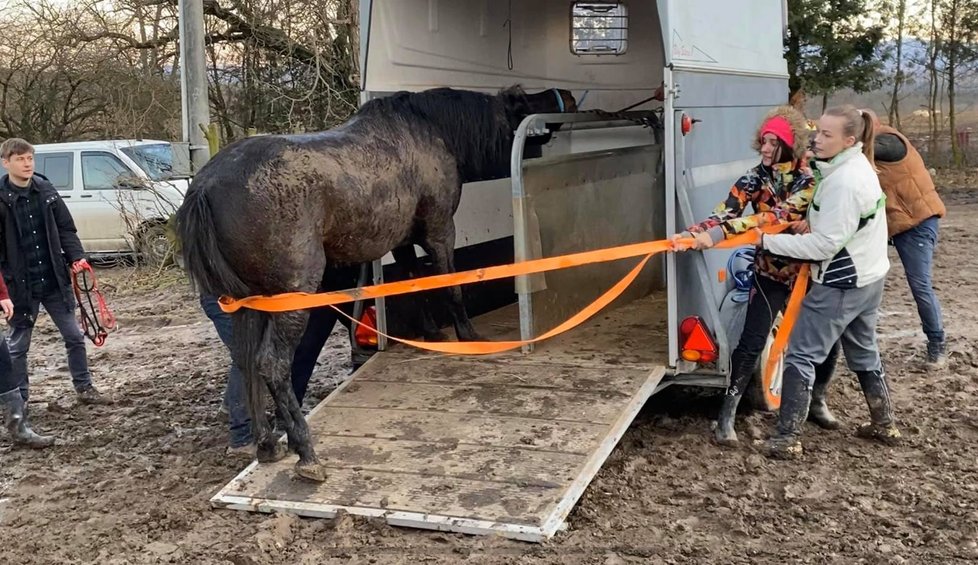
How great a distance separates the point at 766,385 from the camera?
473 cm

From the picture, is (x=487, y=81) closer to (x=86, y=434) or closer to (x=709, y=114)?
(x=709, y=114)

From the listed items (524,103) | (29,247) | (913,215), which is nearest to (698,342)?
(524,103)

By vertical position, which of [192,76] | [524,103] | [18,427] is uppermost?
[192,76]

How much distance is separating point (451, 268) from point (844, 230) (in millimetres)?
1931

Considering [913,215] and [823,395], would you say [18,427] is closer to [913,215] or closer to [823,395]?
[823,395]

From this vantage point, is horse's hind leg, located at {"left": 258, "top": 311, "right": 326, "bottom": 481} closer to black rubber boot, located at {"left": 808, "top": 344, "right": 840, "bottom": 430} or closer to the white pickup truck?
black rubber boot, located at {"left": 808, "top": 344, "right": 840, "bottom": 430}

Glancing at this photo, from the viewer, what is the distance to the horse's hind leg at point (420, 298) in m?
5.00

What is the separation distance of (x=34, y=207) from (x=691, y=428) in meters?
3.94

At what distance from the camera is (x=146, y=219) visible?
421 inches

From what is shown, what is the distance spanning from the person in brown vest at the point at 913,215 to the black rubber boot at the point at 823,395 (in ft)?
4.55

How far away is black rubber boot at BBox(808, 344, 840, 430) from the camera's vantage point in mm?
4617

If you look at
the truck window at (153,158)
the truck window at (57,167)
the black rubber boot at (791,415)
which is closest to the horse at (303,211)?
the black rubber boot at (791,415)

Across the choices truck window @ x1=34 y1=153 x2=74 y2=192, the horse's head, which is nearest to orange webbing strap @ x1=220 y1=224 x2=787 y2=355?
the horse's head

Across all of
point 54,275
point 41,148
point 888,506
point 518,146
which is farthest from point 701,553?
point 41,148
